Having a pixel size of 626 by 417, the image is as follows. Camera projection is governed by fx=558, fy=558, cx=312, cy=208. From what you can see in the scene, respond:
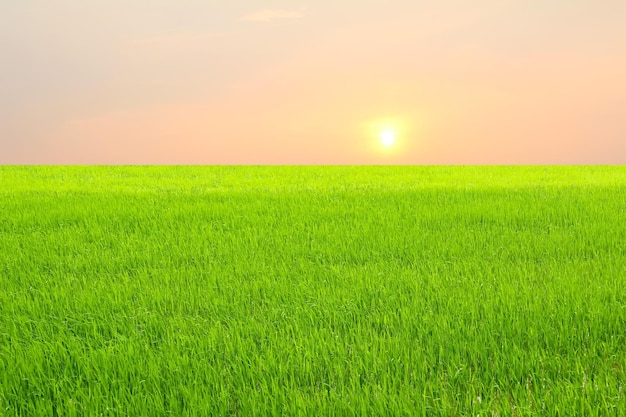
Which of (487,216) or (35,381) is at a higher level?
(487,216)

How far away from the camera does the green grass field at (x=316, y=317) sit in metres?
3.75

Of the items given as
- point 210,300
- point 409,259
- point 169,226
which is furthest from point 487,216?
point 210,300

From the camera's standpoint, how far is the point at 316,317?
5.13 m

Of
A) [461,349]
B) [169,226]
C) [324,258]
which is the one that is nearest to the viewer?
[461,349]

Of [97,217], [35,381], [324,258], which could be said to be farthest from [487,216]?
[35,381]

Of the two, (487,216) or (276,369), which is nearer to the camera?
(276,369)

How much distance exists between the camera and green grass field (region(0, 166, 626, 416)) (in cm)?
375

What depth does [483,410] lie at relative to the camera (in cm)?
345

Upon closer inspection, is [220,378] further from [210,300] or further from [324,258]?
[324,258]

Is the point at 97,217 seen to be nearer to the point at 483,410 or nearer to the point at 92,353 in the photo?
the point at 92,353

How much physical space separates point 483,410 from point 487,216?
27.1ft

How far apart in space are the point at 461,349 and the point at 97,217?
925 centimetres

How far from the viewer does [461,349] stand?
445cm

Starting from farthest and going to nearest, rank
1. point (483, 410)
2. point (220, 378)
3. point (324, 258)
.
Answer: point (324, 258), point (220, 378), point (483, 410)
